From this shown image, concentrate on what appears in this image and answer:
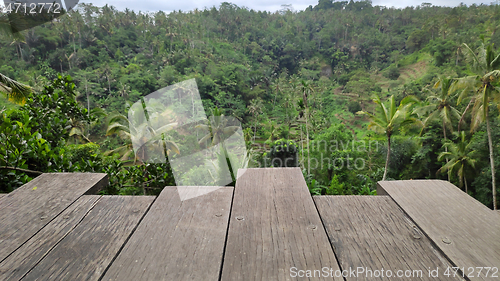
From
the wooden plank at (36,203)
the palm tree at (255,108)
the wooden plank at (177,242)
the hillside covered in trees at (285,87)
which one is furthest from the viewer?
the palm tree at (255,108)

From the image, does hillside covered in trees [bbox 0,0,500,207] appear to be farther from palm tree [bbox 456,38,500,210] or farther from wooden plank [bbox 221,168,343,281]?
wooden plank [bbox 221,168,343,281]

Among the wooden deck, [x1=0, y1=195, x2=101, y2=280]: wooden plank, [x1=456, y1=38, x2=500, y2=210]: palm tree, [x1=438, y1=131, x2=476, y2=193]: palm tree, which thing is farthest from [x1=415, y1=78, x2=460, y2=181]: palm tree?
[x1=0, y1=195, x2=101, y2=280]: wooden plank

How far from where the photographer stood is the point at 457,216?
0.59 meters

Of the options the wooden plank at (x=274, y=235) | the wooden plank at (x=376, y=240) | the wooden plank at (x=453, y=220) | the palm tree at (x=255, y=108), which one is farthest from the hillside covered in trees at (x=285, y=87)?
the wooden plank at (x=453, y=220)

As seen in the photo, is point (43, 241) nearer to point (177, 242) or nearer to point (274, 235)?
point (177, 242)

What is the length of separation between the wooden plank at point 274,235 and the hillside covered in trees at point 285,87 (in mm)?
1128

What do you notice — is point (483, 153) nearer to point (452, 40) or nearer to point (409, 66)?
point (452, 40)

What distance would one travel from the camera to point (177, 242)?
1.69 feet

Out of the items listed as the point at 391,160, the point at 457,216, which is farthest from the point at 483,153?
the point at 457,216

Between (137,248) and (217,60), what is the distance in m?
46.5

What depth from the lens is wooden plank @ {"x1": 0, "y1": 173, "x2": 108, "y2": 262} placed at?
554 millimetres

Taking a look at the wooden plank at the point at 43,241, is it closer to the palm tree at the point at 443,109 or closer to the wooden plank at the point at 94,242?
the wooden plank at the point at 94,242

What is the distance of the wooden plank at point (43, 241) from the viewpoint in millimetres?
454

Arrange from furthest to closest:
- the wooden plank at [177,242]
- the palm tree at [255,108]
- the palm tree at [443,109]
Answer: the palm tree at [255,108] → the palm tree at [443,109] → the wooden plank at [177,242]
